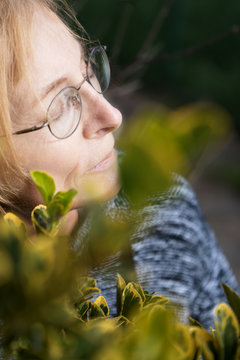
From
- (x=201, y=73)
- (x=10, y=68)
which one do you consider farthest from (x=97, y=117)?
(x=201, y=73)

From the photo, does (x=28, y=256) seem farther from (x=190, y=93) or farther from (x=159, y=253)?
(x=190, y=93)

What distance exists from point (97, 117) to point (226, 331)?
2.19ft

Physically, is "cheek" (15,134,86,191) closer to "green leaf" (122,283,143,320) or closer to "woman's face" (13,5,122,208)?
"woman's face" (13,5,122,208)

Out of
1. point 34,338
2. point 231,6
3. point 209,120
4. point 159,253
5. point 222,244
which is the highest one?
point 231,6

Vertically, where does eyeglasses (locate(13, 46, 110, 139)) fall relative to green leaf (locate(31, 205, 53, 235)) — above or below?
above

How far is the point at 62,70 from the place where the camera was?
997 millimetres

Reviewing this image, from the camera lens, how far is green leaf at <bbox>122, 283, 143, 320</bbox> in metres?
0.58

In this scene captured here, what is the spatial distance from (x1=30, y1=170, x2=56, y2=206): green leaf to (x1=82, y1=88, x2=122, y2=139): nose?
0.54 m

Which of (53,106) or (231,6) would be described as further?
(231,6)

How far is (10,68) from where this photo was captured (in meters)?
1.00

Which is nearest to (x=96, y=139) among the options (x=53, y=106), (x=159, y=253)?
(x=53, y=106)

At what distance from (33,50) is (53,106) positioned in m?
0.13

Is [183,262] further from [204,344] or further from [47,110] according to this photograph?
[204,344]

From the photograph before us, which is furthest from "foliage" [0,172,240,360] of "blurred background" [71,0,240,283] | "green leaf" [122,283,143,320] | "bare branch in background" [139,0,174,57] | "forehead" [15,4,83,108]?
"blurred background" [71,0,240,283]
